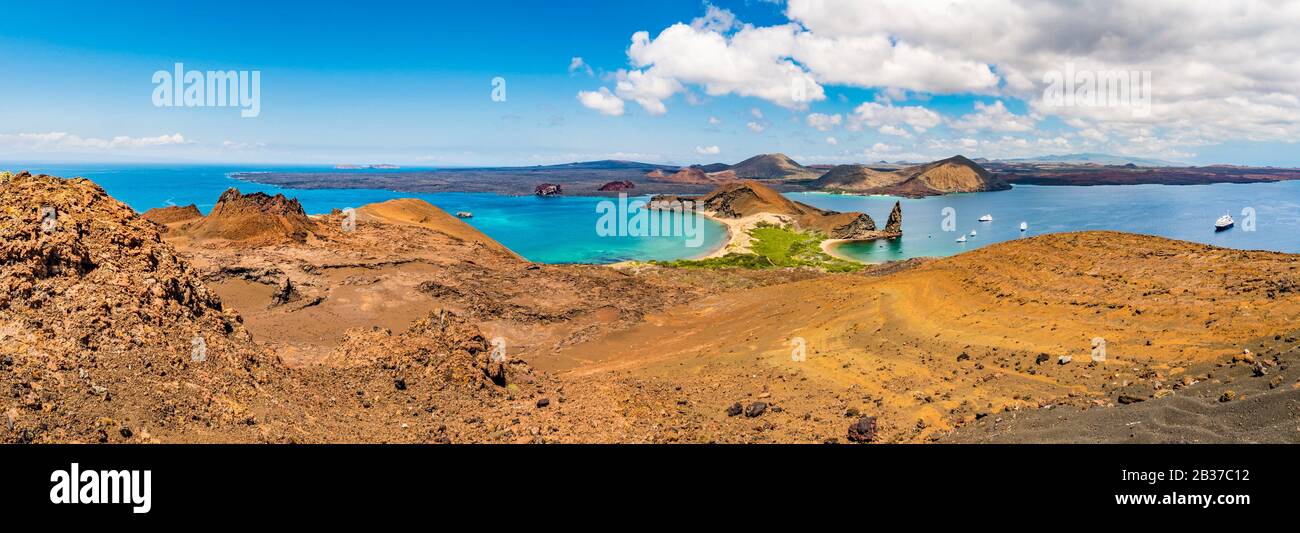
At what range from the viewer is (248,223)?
1362 inches

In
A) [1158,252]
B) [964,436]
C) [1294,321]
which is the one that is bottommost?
[964,436]

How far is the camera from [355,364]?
1376cm

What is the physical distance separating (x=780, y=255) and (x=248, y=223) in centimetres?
5454

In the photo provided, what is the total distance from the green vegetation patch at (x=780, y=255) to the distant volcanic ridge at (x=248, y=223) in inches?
1198

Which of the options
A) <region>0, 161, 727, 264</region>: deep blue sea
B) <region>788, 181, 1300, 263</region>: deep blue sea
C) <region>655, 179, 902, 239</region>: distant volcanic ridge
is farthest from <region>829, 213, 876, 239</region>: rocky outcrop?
<region>0, 161, 727, 264</region>: deep blue sea

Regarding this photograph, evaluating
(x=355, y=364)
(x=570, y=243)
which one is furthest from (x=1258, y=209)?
(x=355, y=364)

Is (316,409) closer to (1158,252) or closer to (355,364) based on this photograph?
(355,364)

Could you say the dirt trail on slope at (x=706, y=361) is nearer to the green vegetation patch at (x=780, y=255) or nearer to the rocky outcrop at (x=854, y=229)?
the green vegetation patch at (x=780, y=255)

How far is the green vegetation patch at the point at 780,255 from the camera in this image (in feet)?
201

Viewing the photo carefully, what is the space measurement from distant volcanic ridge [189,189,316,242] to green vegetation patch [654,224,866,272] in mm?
30434

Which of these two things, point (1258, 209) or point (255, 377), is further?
point (1258, 209)

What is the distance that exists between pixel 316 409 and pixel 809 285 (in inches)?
853

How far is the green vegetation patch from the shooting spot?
61.2 m

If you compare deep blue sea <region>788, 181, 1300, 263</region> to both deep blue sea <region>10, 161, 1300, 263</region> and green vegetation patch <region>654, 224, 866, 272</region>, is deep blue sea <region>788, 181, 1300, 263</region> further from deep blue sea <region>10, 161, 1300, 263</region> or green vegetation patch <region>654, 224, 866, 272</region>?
green vegetation patch <region>654, 224, 866, 272</region>
